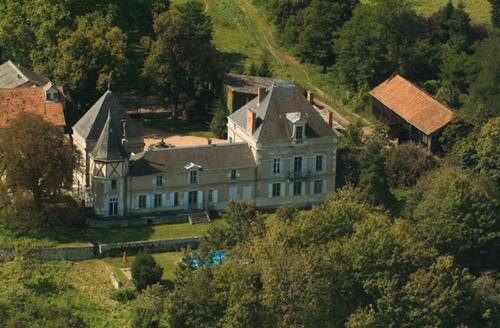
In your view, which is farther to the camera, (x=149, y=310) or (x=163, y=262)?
(x=163, y=262)

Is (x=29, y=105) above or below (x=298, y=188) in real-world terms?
above

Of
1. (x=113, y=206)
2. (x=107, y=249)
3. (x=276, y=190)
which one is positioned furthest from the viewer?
(x=276, y=190)

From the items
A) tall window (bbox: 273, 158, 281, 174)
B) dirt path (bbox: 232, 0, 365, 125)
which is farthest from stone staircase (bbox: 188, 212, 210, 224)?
dirt path (bbox: 232, 0, 365, 125)

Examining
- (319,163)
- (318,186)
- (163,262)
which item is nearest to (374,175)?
(319,163)

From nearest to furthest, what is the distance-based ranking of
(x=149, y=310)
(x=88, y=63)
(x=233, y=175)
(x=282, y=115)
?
1. (x=149, y=310)
2. (x=233, y=175)
3. (x=282, y=115)
4. (x=88, y=63)

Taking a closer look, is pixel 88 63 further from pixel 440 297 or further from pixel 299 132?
pixel 440 297

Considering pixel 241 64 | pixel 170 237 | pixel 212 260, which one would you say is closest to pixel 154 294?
pixel 212 260

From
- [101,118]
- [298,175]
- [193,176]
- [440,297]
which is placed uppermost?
[101,118]
